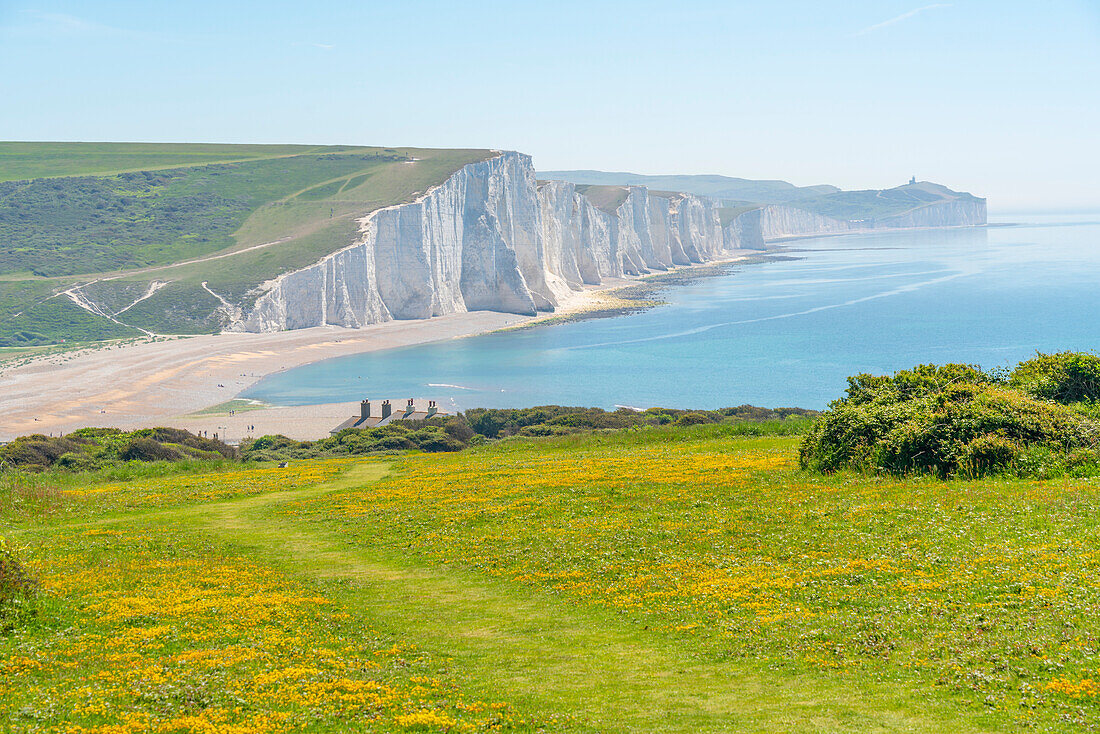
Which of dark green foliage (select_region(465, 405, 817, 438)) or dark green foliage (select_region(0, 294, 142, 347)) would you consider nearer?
dark green foliage (select_region(465, 405, 817, 438))

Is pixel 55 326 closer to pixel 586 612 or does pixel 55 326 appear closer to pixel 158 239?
pixel 158 239

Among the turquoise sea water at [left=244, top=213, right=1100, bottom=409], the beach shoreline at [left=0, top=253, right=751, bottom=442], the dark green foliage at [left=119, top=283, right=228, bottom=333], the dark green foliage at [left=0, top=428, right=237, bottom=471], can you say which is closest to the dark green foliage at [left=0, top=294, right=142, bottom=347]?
the dark green foliage at [left=119, top=283, right=228, bottom=333]

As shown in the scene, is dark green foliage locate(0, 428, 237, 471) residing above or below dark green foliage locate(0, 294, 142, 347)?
below

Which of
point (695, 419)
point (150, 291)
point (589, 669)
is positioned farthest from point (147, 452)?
point (150, 291)

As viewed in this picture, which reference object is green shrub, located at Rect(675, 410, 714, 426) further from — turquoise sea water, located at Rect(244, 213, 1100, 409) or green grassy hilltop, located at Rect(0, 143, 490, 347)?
green grassy hilltop, located at Rect(0, 143, 490, 347)

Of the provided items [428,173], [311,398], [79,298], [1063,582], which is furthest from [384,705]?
[428,173]

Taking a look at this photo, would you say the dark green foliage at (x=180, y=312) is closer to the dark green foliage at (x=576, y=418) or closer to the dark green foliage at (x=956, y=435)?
the dark green foliage at (x=576, y=418)

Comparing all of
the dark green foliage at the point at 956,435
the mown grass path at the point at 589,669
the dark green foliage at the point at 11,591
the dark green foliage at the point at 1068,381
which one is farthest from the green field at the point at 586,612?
the dark green foliage at the point at 1068,381

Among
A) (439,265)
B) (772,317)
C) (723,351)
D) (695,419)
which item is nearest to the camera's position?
(695,419)
